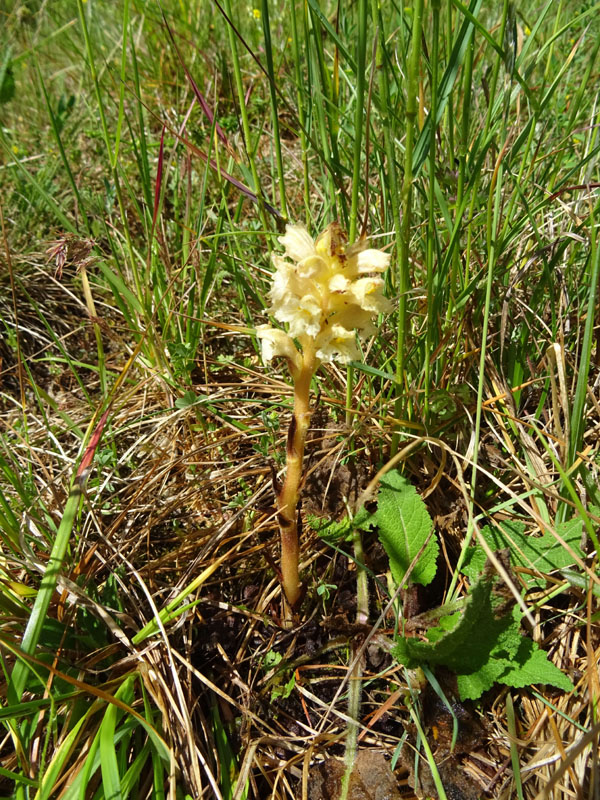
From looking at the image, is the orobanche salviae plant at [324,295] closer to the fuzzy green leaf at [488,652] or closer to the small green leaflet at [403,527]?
the small green leaflet at [403,527]

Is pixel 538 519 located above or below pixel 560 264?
below

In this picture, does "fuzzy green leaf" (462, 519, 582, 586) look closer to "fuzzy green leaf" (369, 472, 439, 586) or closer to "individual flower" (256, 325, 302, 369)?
"fuzzy green leaf" (369, 472, 439, 586)

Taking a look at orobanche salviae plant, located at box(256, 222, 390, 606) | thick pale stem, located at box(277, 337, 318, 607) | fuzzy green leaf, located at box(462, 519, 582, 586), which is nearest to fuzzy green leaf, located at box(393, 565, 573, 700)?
fuzzy green leaf, located at box(462, 519, 582, 586)

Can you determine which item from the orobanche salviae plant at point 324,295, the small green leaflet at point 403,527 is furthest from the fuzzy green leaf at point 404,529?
the orobanche salviae plant at point 324,295

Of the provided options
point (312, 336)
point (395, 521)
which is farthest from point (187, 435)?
point (312, 336)

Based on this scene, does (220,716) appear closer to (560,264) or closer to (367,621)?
(367,621)
